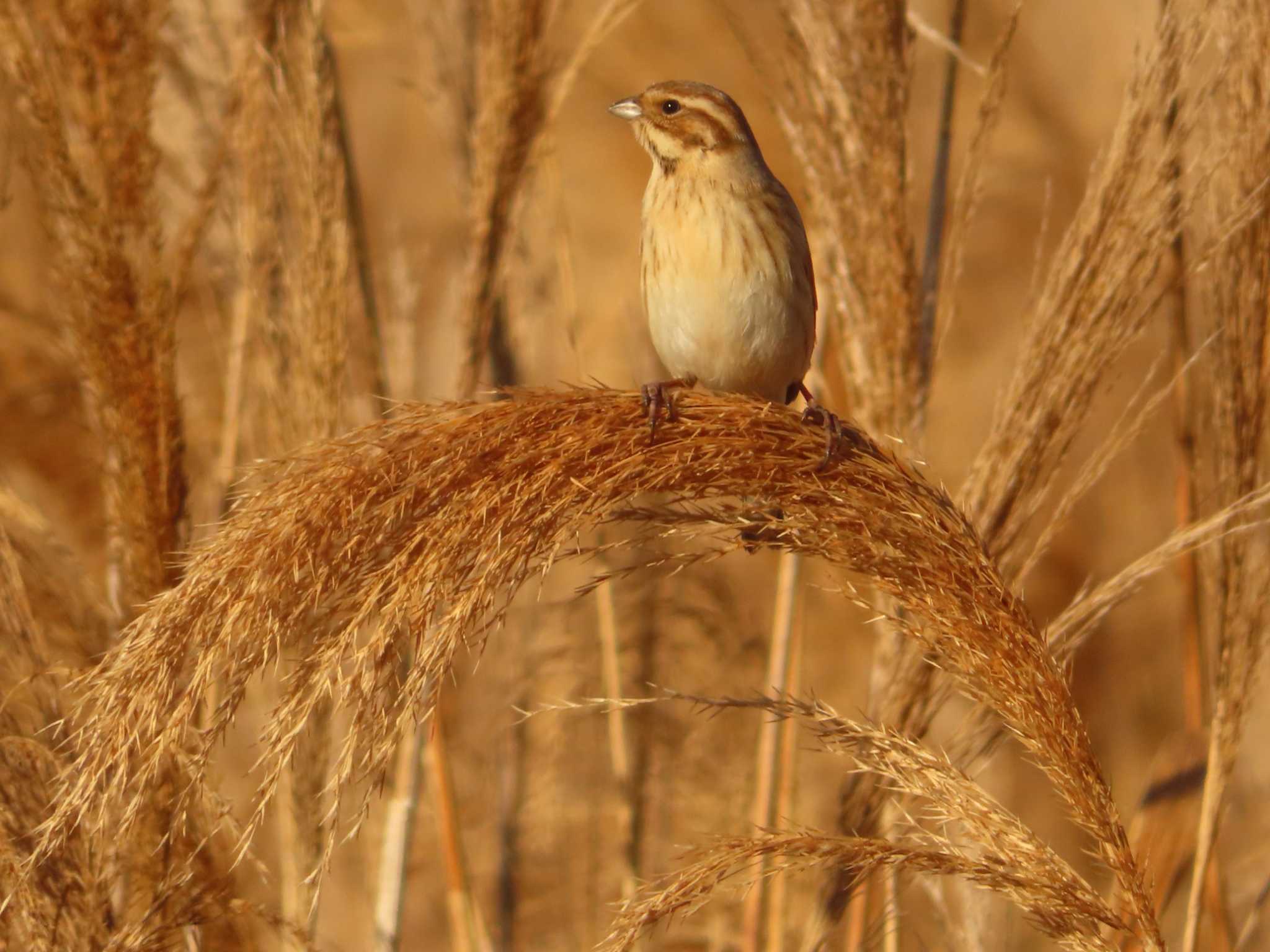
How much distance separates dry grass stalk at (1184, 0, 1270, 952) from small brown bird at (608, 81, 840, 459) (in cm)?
72

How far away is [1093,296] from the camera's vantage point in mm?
1696

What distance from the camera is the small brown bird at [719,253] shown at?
7.56 feet

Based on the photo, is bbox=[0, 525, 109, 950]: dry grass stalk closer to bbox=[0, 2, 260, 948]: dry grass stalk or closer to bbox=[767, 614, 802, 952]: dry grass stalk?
bbox=[0, 2, 260, 948]: dry grass stalk

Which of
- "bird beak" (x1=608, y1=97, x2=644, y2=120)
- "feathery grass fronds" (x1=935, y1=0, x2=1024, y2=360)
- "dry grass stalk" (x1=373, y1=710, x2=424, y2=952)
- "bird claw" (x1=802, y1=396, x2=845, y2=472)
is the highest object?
"bird beak" (x1=608, y1=97, x2=644, y2=120)

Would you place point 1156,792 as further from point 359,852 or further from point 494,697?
point 359,852

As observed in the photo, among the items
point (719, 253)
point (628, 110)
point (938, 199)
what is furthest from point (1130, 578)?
point (628, 110)

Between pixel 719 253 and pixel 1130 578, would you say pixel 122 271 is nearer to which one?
pixel 719 253

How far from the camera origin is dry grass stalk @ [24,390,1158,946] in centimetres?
128

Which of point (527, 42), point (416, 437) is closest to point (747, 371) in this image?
point (527, 42)

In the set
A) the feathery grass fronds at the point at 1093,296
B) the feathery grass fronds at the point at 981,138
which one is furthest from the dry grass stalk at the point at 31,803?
the feathery grass fronds at the point at 981,138

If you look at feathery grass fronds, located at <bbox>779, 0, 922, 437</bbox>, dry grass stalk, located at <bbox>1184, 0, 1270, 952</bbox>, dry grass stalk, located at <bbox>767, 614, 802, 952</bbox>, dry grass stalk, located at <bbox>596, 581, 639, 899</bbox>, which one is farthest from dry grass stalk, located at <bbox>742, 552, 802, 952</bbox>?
dry grass stalk, located at <bbox>1184, 0, 1270, 952</bbox>

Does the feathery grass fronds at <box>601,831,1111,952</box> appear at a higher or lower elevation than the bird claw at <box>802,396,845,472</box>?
lower

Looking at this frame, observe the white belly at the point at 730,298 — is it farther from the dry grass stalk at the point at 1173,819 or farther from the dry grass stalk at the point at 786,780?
the dry grass stalk at the point at 1173,819

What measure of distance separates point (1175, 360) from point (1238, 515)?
1.50 feet
